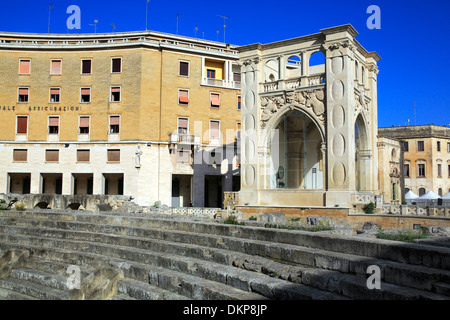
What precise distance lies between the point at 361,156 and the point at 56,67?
26911 mm

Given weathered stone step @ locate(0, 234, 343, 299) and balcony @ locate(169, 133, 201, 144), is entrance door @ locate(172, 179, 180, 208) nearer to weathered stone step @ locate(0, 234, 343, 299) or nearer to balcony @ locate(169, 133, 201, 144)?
balcony @ locate(169, 133, 201, 144)

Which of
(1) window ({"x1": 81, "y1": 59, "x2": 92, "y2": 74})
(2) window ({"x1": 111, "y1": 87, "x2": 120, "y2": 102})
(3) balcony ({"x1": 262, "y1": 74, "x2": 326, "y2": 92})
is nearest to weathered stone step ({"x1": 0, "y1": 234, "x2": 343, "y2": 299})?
(3) balcony ({"x1": 262, "y1": 74, "x2": 326, "y2": 92})

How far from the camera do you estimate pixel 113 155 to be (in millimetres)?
35594

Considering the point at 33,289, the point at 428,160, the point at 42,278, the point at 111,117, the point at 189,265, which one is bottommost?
the point at 33,289

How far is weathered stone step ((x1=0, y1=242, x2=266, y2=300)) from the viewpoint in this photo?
284 inches

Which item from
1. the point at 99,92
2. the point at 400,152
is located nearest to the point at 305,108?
the point at 400,152

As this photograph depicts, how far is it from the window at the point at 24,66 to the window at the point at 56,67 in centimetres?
202

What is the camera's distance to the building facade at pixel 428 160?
55.4m

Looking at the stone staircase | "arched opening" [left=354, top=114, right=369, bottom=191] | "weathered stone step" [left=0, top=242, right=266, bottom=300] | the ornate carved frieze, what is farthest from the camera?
"arched opening" [left=354, top=114, right=369, bottom=191]

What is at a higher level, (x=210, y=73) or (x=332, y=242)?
(x=210, y=73)

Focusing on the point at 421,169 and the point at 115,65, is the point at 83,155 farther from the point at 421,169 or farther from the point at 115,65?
the point at 421,169

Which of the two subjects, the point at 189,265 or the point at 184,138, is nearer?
the point at 189,265

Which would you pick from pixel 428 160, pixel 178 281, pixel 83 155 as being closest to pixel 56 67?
pixel 83 155

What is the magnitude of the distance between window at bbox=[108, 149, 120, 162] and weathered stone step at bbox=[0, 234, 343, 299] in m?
23.0
